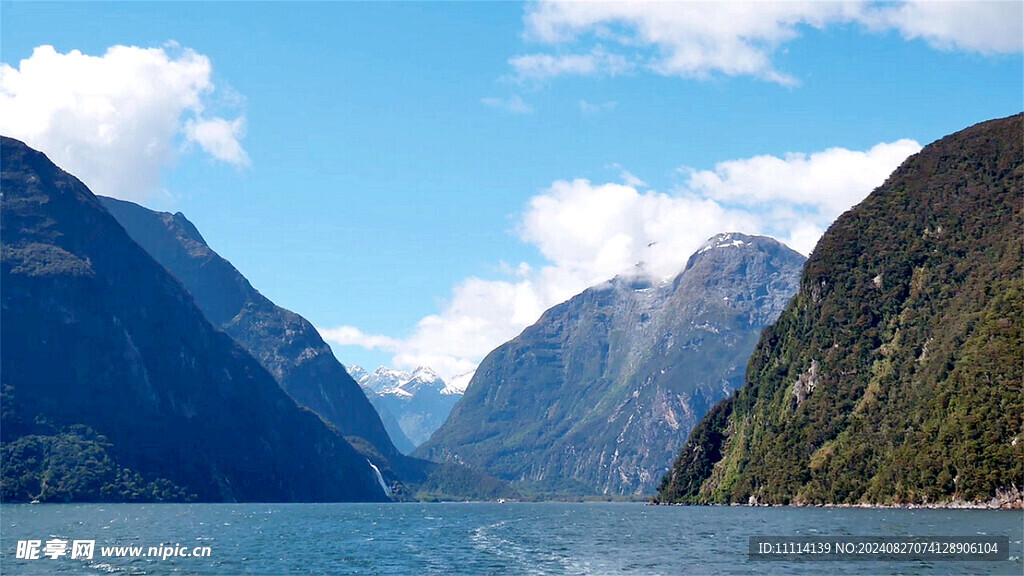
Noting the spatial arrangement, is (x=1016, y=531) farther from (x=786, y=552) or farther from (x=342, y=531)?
(x=342, y=531)

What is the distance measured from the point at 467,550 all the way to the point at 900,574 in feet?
171

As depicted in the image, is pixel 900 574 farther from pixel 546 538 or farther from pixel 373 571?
pixel 546 538

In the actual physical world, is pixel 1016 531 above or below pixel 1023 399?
below

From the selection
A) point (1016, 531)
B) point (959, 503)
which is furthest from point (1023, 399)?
point (1016, 531)

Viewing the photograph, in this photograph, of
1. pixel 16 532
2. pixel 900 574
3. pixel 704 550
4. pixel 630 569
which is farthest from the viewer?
pixel 16 532

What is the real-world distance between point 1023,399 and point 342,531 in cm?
12942

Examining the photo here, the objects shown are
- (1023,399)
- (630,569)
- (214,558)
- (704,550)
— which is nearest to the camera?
(630,569)

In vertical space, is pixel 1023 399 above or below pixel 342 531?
above

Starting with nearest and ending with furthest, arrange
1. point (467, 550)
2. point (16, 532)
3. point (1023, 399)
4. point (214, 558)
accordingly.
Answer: point (214, 558), point (467, 550), point (16, 532), point (1023, 399)

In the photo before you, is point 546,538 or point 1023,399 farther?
point 1023,399

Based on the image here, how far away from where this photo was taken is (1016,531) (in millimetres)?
122125

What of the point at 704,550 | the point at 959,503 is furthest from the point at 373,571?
the point at 959,503

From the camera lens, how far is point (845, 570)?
89.1m

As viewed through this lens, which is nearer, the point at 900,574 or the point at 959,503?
the point at 900,574
